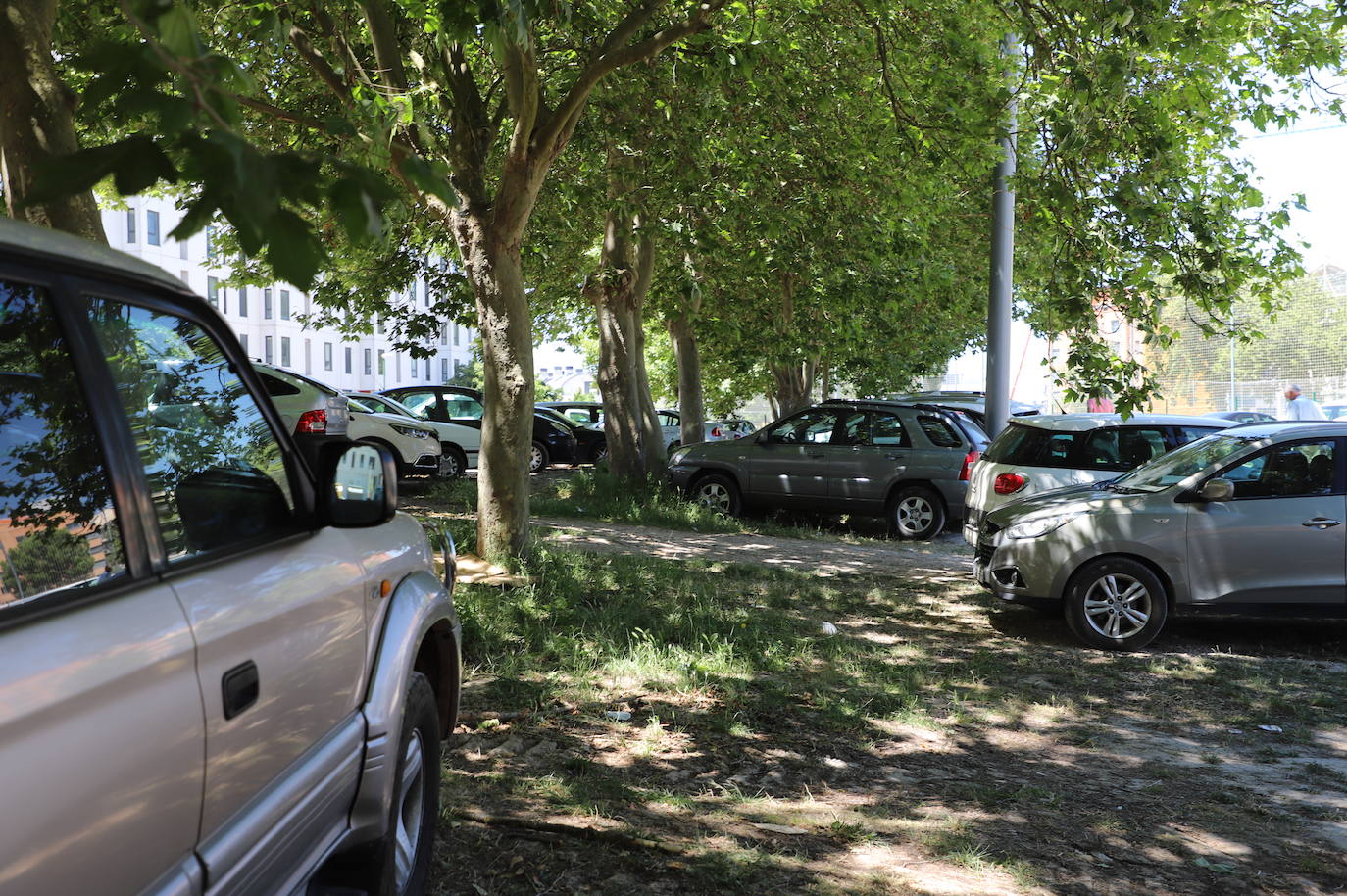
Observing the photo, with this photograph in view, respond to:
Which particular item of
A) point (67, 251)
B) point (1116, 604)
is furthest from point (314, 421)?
point (67, 251)

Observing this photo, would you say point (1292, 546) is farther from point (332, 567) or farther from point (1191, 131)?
point (1191, 131)

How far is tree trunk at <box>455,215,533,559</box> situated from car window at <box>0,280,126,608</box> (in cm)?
762

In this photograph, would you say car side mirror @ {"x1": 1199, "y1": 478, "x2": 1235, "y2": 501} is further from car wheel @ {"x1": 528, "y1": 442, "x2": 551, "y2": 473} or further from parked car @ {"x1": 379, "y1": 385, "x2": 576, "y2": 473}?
car wheel @ {"x1": 528, "y1": 442, "x2": 551, "y2": 473}

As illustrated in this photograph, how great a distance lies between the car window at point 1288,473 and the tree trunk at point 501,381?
5349 millimetres

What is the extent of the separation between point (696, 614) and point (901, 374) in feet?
116

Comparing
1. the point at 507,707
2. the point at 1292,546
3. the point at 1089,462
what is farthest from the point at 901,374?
the point at 507,707

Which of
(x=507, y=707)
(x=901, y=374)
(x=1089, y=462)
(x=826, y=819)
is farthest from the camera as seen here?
(x=901, y=374)

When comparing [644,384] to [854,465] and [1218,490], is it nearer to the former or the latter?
[854,465]

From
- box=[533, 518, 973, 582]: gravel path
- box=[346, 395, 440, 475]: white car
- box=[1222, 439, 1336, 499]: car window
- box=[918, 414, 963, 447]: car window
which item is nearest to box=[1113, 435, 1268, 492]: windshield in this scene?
box=[1222, 439, 1336, 499]: car window

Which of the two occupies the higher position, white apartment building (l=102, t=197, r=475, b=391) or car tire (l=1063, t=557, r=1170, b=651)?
white apartment building (l=102, t=197, r=475, b=391)

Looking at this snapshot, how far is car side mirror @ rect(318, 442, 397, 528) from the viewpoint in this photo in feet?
9.24

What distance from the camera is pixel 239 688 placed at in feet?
7.38

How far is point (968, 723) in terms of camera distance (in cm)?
649

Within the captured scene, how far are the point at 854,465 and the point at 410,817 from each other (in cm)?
1227
